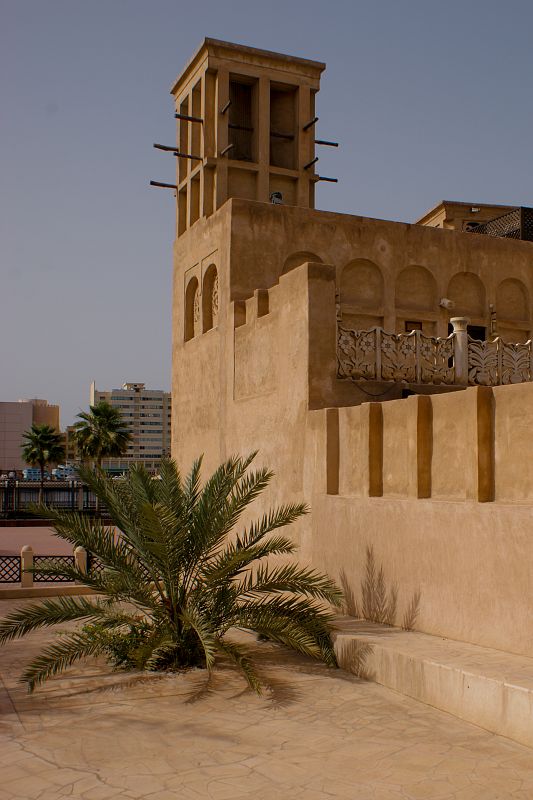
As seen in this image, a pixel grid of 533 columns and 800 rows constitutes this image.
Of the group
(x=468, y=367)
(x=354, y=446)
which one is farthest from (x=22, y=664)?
(x=468, y=367)

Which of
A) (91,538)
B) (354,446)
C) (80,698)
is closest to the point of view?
(80,698)

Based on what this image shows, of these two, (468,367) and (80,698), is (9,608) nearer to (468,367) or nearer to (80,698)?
(80,698)

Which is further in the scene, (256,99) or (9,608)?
(256,99)

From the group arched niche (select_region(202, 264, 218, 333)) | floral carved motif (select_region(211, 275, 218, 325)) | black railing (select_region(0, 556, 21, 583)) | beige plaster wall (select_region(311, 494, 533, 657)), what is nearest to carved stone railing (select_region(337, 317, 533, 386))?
beige plaster wall (select_region(311, 494, 533, 657))

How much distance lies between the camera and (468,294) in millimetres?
17016

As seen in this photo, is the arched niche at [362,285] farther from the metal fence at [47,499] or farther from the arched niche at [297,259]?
the metal fence at [47,499]

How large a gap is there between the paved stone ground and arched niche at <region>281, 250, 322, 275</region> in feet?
28.4

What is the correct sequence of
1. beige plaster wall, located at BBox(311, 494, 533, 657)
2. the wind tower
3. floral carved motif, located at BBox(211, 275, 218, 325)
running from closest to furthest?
beige plaster wall, located at BBox(311, 494, 533, 657) < floral carved motif, located at BBox(211, 275, 218, 325) < the wind tower

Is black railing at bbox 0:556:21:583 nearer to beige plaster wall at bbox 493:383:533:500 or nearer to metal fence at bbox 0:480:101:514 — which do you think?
metal fence at bbox 0:480:101:514

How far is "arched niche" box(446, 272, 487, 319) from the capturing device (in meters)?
16.9

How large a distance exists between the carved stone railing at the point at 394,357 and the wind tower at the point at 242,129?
23.9ft

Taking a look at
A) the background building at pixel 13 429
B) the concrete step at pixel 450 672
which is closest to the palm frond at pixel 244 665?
the concrete step at pixel 450 672

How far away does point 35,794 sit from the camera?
558 cm

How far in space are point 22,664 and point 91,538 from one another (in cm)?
171
